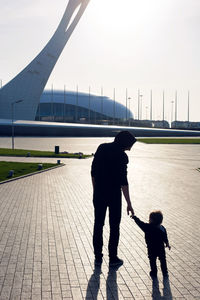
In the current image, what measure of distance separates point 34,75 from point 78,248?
5710 cm

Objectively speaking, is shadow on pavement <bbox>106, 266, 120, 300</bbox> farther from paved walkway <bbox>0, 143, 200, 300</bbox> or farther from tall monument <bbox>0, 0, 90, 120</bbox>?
tall monument <bbox>0, 0, 90, 120</bbox>

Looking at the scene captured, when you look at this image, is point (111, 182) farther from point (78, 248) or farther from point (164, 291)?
point (164, 291)

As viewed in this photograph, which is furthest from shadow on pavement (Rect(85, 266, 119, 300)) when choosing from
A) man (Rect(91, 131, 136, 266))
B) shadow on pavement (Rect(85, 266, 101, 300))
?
man (Rect(91, 131, 136, 266))

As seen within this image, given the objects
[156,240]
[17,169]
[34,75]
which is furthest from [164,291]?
[34,75]

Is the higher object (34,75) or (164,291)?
(34,75)

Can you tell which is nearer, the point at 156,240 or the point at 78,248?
the point at 156,240

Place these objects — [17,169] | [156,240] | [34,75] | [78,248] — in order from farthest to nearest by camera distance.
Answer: [34,75] < [17,169] < [78,248] < [156,240]

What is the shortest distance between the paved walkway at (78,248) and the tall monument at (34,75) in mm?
50475

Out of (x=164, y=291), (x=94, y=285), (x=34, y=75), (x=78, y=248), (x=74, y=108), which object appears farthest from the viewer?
(x=74, y=108)

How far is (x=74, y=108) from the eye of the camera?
9175cm

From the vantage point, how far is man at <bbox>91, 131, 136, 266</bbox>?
4.91 meters

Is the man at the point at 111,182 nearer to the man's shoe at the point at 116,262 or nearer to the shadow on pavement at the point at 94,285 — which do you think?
the man's shoe at the point at 116,262

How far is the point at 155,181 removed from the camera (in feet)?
43.4

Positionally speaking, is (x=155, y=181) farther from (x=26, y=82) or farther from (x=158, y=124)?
(x=158, y=124)
